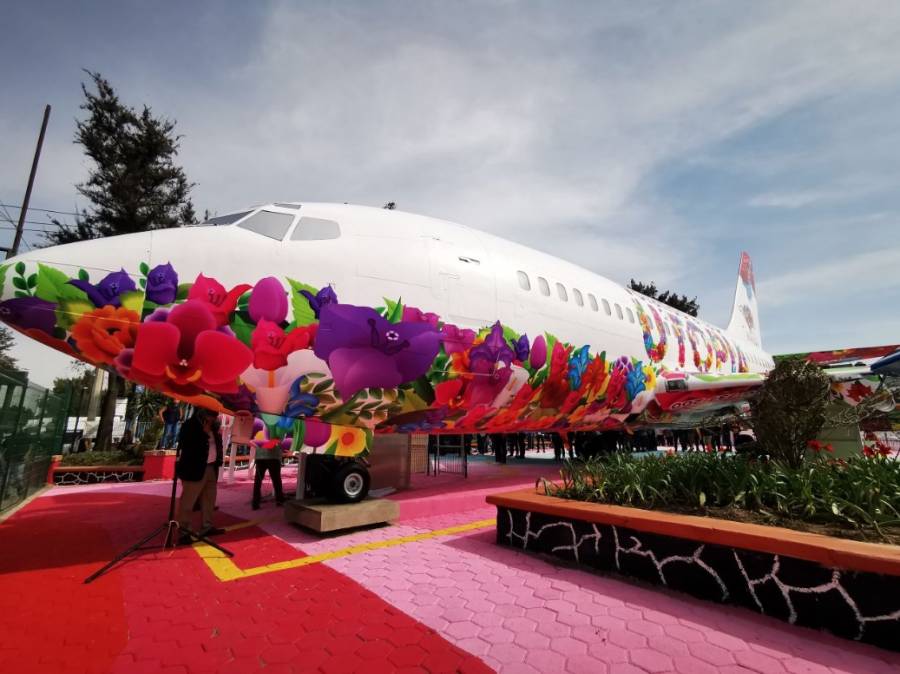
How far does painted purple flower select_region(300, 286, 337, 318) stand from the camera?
4.96 metres

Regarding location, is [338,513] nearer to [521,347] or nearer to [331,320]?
[331,320]

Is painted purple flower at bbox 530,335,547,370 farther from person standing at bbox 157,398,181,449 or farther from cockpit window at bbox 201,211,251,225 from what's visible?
person standing at bbox 157,398,181,449

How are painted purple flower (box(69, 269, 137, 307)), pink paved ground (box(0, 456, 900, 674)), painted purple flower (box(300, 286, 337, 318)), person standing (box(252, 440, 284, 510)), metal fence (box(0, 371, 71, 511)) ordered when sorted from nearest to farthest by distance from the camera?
pink paved ground (box(0, 456, 900, 674)), painted purple flower (box(69, 269, 137, 307)), painted purple flower (box(300, 286, 337, 318)), metal fence (box(0, 371, 71, 511)), person standing (box(252, 440, 284, 510))

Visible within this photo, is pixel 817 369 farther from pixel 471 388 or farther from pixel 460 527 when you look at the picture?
pixel 460 527

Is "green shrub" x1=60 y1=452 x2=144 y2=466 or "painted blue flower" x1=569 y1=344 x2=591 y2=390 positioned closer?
"painted blue flower" x1=569 y1=344 x2=591 y2=390

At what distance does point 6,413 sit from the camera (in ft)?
22.7

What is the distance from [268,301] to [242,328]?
40 cm

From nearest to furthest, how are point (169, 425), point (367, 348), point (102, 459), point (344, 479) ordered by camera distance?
1. point (367, 348)
2. point (344, 479)
3. point (102, 459)
4. point (169, 425)

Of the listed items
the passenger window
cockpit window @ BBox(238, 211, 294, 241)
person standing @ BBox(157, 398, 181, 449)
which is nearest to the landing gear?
cockpit window @ BBox(238, 211, 294, 241)

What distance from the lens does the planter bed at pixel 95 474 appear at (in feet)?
39.0

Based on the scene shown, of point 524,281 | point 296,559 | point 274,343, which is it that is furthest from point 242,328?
point 524,281

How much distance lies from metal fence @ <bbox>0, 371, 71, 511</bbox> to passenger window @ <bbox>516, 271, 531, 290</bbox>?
823cm

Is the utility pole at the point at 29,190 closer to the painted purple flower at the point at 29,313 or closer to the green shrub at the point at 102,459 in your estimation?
the green shrub at the point at 102,459

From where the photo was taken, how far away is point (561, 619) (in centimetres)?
316
